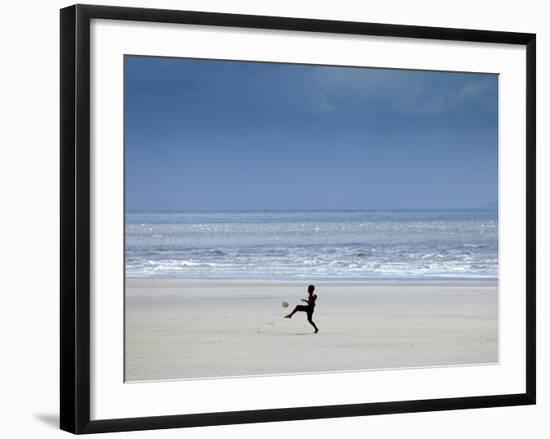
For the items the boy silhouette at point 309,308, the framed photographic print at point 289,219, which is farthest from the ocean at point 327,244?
the boy silhouette at point 309,308

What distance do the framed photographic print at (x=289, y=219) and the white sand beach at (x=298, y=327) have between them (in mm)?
14

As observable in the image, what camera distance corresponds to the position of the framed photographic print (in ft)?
20.5

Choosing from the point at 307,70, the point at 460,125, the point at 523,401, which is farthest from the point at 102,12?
the point at 523,401

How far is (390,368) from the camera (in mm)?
6922

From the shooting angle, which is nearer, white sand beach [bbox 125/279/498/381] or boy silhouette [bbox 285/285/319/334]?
white sand beach [bbox 125/279/498/381]

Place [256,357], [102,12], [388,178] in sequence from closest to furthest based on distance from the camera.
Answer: [102,12], [256,357], [388,178]

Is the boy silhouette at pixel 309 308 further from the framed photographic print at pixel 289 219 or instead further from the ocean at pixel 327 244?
the ocean at pixel 327 244

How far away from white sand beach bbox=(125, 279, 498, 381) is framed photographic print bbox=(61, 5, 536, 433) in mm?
14

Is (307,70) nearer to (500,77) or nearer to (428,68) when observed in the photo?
(428,68)

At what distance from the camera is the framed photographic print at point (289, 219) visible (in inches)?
246

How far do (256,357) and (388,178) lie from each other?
1433mm

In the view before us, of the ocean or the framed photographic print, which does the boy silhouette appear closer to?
the framed photographic print

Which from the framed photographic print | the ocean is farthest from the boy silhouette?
the ocean

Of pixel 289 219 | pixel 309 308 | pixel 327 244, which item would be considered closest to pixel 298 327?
pixel 309 308
